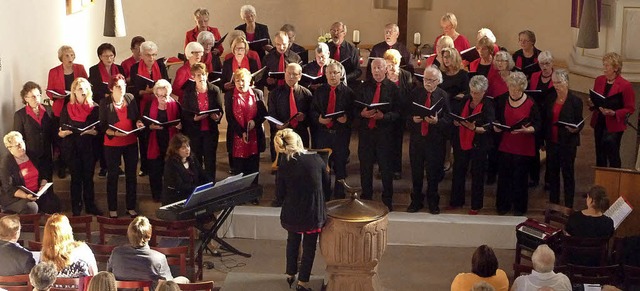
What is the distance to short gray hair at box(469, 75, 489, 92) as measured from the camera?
9.97m

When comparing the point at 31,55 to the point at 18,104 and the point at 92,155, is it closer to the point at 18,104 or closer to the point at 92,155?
the point at 18,104

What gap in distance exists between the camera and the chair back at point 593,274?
7.73 metres

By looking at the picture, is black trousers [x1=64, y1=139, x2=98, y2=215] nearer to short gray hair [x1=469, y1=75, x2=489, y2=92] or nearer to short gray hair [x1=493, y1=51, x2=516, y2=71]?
short gray hair [x1=469, y1=75, x2=489, y2=92]

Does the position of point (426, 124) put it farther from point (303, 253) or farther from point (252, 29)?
point (252, 29)

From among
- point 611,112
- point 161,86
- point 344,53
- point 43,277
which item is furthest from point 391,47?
point 43,277

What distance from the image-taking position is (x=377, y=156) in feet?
34.1

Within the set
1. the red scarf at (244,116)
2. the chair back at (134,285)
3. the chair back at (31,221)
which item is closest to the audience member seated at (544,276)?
the chair back at (134,285)

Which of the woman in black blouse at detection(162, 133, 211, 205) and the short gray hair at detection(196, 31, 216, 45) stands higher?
the short gray hair at detection(196, 31, 216, 45)

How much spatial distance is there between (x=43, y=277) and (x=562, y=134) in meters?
5.31

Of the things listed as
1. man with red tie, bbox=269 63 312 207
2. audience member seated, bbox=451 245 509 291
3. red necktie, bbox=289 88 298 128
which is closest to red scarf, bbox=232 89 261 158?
man with red tie, bbox=269 63 312 207

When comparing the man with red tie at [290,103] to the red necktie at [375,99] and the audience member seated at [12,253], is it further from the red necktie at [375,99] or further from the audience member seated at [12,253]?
the audience member seated at [12,253]

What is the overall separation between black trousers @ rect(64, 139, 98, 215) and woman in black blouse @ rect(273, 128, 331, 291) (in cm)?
266

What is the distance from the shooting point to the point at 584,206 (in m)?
Result: 10.7

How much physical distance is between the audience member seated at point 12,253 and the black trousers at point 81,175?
2.50 metres
